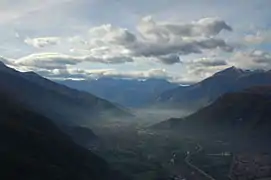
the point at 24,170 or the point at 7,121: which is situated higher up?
the point at 7,121

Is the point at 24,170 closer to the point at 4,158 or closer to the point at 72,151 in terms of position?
the point at 4,158

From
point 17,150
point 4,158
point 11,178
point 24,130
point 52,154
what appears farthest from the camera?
point 24,130

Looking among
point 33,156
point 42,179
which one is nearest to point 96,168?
point 33,156

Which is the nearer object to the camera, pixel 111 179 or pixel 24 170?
pixel 24 170

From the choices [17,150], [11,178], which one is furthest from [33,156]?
[11,178]

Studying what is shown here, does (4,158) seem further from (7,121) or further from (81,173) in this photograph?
(7,121)

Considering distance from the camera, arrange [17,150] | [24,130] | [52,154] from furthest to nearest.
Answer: [24,130] → [52,154] → [17,150]
